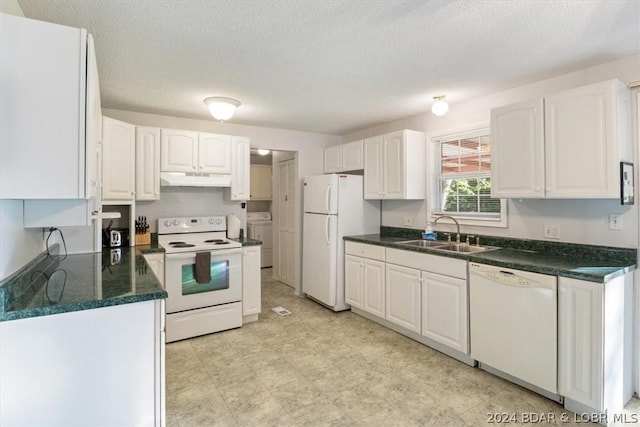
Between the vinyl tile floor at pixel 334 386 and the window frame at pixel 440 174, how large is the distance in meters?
1.34

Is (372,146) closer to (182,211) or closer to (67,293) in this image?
(182,211)

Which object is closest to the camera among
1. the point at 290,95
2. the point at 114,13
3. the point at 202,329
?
the point at 114,13

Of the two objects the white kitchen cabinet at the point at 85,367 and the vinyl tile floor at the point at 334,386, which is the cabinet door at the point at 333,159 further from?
the white kitchen cabinet at the point at 85,367

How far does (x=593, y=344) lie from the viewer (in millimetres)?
2059

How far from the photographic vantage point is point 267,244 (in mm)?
6824

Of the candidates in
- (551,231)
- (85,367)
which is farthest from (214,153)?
(551,231)

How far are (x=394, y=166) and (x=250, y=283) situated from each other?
2102 millimetres

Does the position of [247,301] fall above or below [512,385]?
above

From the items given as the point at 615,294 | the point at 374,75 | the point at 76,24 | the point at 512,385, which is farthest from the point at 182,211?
the point at 615,294

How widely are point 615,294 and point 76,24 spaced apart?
12.0 ft

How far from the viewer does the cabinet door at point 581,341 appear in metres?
2.04

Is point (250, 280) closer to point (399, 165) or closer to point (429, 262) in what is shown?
point (429, 262)

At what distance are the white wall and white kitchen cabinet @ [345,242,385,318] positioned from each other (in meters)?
0.75

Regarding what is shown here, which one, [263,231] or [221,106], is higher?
[221,106]
